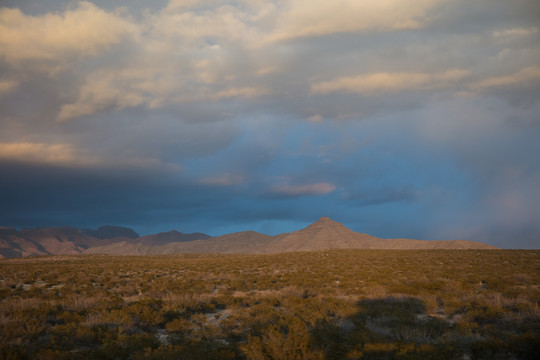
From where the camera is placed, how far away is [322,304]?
12555 millimetres

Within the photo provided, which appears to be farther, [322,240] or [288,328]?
[322,240]

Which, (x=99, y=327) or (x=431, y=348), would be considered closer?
(x=431, y=348)

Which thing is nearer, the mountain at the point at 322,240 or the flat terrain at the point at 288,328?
the flat terrain at the point at 288,328

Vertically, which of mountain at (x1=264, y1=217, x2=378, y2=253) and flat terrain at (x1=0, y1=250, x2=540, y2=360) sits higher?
flat terrain at (x1=0, y1=250, x2=540, y2=360)

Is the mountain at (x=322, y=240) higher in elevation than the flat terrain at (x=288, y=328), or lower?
lower

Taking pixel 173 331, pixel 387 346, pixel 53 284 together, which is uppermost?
pixel 387 346

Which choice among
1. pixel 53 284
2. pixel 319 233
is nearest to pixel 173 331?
pixel 53 284

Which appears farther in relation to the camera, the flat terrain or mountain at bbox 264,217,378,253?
mountain at bbox 264,217,378,253

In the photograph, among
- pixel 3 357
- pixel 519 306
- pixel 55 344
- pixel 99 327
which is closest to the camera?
pixel 3 357

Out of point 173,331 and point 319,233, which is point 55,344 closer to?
point 173,331

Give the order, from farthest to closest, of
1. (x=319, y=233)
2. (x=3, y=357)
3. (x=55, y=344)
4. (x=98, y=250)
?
(x=98, y=250), (x=319, y=233), (x=55, y=344), (x=3, y=357)

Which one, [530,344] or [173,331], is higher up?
[530,344]

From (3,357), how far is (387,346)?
8.76m

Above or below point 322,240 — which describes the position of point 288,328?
above
